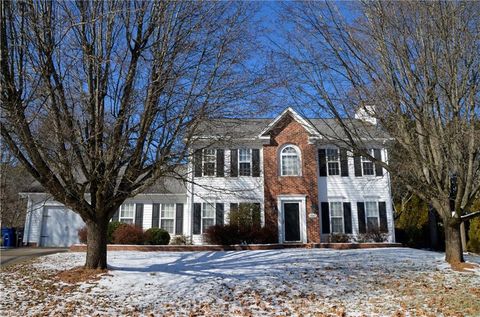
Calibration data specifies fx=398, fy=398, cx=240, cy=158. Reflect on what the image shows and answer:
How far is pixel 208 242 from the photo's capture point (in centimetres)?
1909

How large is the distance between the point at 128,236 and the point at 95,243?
7.67m

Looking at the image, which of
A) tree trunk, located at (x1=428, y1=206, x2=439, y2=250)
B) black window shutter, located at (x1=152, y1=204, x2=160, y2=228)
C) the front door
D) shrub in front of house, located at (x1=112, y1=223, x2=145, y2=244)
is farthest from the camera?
tree trunk, located at (x1=428, y1=206, x2=439, y2=250)

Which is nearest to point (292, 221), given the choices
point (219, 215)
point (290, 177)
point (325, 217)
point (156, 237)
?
point (325, 217)

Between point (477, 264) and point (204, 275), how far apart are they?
25.7 feet

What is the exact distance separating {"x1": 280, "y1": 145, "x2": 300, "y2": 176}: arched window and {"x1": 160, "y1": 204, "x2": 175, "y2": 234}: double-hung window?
6.20 metres

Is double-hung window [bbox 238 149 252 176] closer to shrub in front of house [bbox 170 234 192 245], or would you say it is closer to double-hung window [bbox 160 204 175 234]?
double-hung window [bbox 160 204 175 234]

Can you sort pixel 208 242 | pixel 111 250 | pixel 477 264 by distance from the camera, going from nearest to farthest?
1. pixel 477 264
2. pixel 111 250
3. pixel 208 242

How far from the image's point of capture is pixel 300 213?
20.2 m

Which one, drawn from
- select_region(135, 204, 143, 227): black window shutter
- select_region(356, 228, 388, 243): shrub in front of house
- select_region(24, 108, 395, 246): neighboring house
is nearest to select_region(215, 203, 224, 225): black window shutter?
select_region(24, 108, 395, 246): neighboring house

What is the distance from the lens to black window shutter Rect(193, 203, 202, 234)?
2014 centimetres

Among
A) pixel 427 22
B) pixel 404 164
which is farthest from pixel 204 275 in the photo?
pixel 427 22

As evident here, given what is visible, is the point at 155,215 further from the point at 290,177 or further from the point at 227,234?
the point at 290,177

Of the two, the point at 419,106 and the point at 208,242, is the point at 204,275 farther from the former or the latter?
the point at 208,242

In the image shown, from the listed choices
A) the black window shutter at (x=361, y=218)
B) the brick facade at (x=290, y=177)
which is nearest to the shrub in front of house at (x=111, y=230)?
the brick facade at (x=290, y=177)
